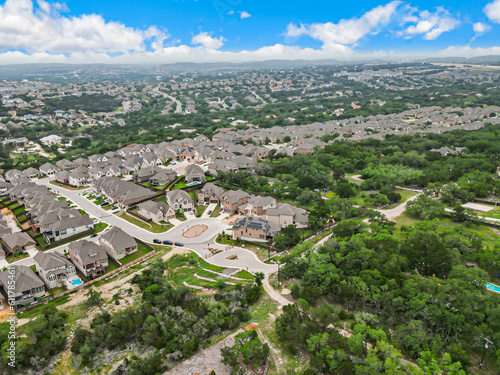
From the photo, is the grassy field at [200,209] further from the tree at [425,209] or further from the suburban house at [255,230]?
the tree at [425,209]

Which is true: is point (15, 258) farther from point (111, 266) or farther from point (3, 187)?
point (3, 187)

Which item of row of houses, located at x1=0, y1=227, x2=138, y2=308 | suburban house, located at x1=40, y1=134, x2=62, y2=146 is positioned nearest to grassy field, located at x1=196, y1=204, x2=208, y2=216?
row of houses, located at x1=0, y1=227, x2=138, y2=308

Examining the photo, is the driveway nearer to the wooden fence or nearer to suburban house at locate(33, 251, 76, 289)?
the wooden fence

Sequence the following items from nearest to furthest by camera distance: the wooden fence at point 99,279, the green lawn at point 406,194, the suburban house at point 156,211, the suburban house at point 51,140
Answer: the wooden fence at point 99,279, the suburban house at point 156,211, the green lawn at point 406,194, the suburban house at point 51,140

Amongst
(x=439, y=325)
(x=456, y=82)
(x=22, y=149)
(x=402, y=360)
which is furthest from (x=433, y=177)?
(x=456, y=82)

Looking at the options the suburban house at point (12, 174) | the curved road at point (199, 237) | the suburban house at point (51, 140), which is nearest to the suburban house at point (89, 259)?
the curved road at point (199, 237)

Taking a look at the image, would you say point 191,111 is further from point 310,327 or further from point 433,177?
point 310,327

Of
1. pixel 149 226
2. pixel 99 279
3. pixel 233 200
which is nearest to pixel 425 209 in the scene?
pixel 233 200

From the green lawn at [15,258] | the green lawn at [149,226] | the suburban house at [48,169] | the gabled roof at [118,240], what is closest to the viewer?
the green lawn at [15,258]
